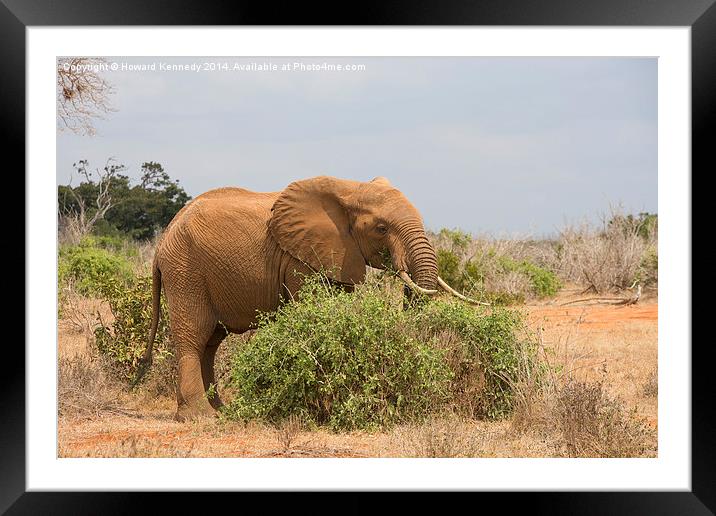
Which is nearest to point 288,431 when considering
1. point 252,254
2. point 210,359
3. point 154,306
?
point 252,254

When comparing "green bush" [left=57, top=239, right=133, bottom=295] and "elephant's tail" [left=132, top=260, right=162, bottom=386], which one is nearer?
"elephant's tail" [left=132, top=260, right=162, bottom=386]

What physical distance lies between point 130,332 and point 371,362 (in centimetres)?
448

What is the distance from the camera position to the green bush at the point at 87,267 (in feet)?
66.4

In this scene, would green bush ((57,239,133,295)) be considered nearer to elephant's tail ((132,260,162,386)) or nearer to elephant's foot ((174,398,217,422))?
elephant's tail ((132,260,162,386))

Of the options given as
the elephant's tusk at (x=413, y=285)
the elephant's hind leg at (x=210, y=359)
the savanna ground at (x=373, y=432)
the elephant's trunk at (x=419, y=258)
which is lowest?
the savanna ground at (x=373, y=432)

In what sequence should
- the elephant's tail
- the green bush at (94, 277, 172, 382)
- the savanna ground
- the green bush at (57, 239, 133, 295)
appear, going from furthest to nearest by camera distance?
the green bush at (57, 239, 133, 295) → the green bush at (94, 277, 172, 382) → the elephant's tail → the savanna ground

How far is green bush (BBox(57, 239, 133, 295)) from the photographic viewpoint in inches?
797

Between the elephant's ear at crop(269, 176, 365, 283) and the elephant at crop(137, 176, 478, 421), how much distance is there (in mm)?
11

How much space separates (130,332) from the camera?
1327cm

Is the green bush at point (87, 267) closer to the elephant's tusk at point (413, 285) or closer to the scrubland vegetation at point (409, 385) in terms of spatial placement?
the scrubland vegetation at point (409, 385)

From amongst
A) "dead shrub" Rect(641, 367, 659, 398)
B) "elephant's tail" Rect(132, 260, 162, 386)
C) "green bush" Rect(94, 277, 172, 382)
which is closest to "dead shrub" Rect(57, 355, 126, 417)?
"green bush" Rect(94, 277, 172, 382)
